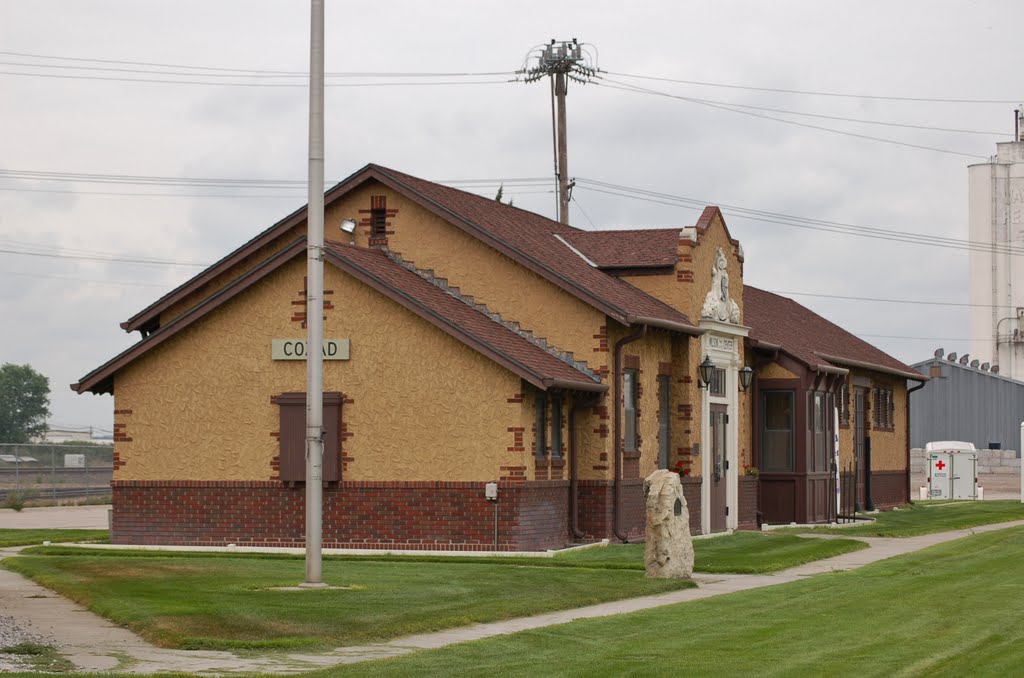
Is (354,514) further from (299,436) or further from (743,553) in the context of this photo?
(743,553)

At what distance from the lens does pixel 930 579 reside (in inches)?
848

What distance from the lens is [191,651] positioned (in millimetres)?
14172

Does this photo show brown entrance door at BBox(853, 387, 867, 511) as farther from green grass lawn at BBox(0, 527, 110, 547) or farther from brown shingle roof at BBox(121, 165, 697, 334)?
green grass lawn at BBox(0, 527, 110, 547)

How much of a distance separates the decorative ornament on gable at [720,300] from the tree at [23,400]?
98.9m

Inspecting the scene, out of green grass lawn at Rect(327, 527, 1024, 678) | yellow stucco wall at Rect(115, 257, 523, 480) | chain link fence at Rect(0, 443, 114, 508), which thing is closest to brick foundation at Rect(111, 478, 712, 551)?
yellow stucco wall at Rect(115, 257, 523, 480)

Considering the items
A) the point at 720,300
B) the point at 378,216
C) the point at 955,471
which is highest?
the point at 378,216

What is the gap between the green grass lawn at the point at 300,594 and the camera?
599 inches

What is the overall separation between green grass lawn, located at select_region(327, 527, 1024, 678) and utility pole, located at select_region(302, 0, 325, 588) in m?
4.16

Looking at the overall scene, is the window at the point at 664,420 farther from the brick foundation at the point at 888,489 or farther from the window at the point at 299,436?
the brick foundation at the point at 888,489

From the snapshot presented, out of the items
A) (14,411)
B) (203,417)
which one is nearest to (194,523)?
(203,417)

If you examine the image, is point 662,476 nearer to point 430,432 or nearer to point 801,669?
point 430,432

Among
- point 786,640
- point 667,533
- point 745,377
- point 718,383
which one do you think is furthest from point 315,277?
point 745,377

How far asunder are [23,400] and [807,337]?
3738 inches

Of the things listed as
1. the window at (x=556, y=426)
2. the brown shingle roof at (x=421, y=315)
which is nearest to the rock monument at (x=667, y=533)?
the brown shingle roof at (x=421, y=315)
